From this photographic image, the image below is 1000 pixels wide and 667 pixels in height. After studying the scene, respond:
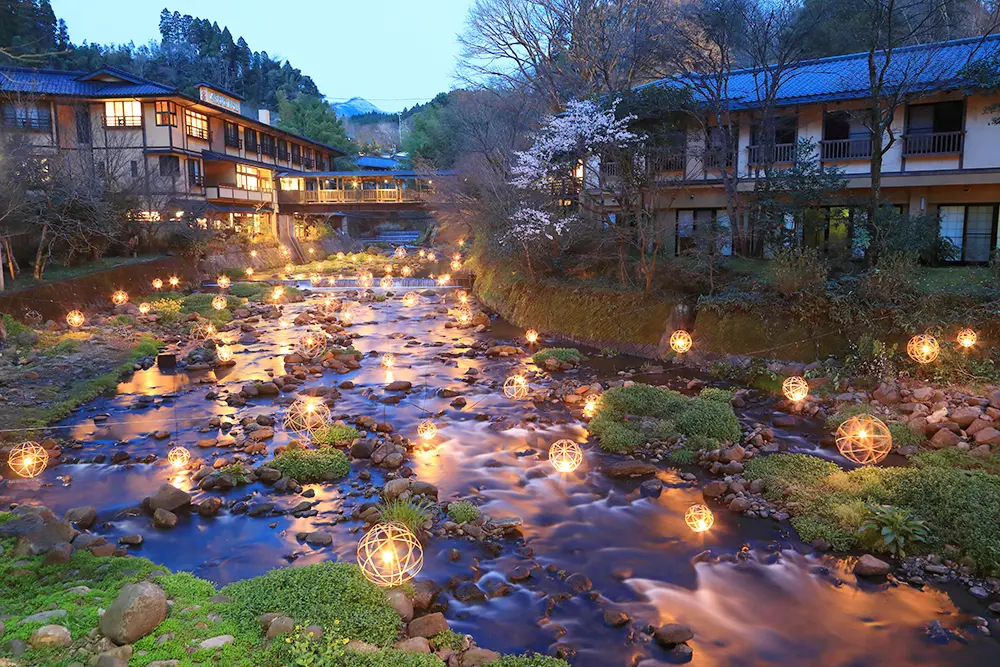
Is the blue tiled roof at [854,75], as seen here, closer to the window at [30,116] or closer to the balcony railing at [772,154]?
the balcony railing at [772,154]

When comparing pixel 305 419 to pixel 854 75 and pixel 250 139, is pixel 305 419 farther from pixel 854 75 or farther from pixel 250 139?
pixel 250 139

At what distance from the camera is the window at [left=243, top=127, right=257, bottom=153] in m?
47.5

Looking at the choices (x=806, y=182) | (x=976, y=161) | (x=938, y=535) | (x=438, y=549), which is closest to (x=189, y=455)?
(x=438, y=549)

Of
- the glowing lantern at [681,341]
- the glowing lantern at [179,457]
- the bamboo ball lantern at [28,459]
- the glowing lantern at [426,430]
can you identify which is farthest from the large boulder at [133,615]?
the glowing lantern at [681,341]

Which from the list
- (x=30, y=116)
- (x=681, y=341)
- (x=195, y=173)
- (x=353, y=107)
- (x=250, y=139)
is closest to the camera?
(x=681, y=341)

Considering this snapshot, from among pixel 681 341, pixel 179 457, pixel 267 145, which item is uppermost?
pixel 267 145

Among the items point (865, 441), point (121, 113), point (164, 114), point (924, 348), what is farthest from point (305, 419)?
point (121, 113)

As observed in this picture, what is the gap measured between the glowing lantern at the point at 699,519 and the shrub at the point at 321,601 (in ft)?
15.5

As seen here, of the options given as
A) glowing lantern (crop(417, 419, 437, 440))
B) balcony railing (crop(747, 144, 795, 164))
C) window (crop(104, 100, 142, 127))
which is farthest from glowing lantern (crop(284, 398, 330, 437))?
window (crop(104, 100, 142, 127))

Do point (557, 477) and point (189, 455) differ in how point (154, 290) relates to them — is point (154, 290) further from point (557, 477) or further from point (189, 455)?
point (557, 477)

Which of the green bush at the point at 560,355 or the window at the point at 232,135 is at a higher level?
the window at the point at 232,135

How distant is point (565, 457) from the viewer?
11.8 meters

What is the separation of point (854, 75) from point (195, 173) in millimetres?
35471

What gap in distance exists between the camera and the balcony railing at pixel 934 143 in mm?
21297
